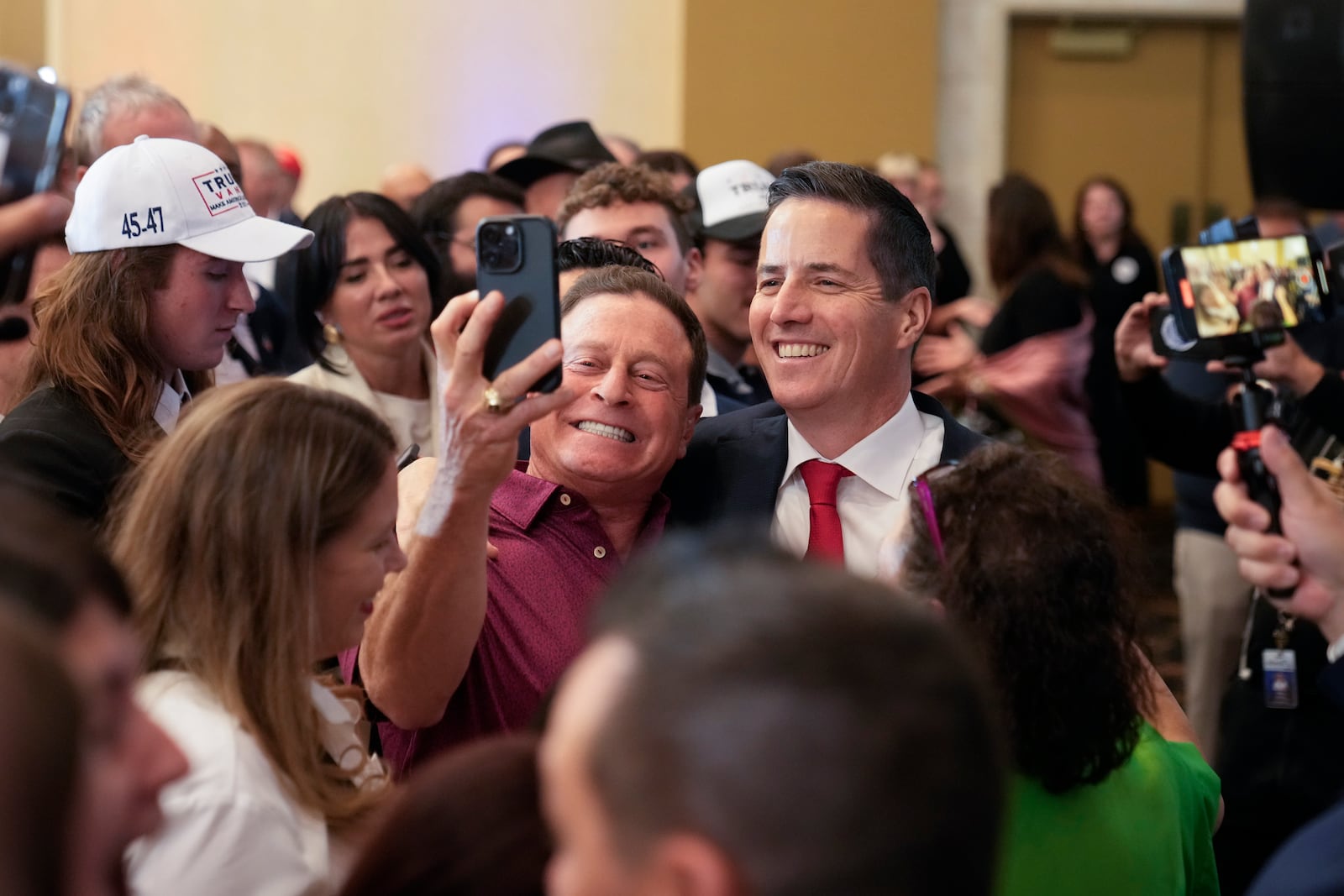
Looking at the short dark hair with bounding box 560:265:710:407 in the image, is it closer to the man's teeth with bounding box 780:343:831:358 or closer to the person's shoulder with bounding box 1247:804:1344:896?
the man's teeth with bounding box 780:343:831:358

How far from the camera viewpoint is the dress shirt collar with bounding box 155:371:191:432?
235 cm

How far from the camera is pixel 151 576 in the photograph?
1.50 meters

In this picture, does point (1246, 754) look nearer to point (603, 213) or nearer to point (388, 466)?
point (603, 213)

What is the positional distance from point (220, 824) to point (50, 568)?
1.35 ft

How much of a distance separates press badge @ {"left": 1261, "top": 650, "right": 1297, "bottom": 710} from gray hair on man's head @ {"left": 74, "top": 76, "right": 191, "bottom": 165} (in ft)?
8.51

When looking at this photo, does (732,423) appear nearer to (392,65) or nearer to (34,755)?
(34,755)

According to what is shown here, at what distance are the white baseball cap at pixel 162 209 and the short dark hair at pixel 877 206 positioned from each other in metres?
0.85

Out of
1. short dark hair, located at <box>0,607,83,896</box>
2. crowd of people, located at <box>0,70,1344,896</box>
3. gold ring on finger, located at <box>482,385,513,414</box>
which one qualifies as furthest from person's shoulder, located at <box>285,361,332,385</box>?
short dark hair, located at <box>0,607,83,896</box>

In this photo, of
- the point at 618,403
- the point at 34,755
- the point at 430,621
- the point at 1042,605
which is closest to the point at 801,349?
the point at 618,403

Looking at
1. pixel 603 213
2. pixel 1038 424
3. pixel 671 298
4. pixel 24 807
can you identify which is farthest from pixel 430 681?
pixel 1038 424

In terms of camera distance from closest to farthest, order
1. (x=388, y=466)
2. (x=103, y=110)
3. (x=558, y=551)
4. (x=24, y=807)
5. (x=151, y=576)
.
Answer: (x=24, y=807), (x=151, y=576), (x=388, y=466), (x=558, y=551), (x=103, y=110)

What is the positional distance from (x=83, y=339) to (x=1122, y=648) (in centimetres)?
159

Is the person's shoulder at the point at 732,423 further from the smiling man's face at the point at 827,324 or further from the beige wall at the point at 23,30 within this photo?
the beige wall at the point at 23,30

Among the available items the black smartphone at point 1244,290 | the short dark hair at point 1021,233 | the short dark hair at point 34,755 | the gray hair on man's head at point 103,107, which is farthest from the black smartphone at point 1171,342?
the short dark hair at point 1021,233
